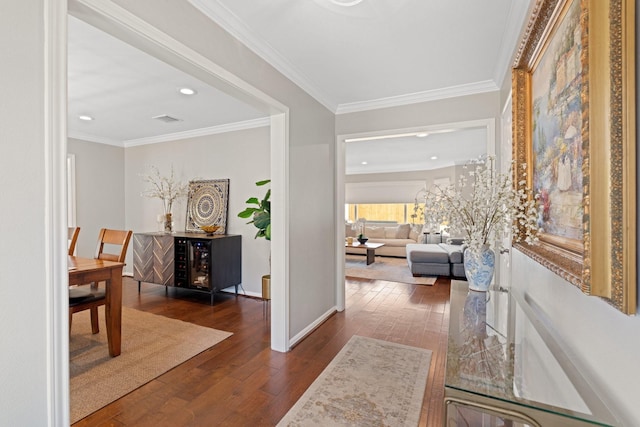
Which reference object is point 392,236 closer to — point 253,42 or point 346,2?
point 253,42

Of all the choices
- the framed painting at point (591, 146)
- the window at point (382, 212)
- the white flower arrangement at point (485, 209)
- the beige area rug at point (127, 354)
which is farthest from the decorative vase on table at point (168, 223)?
the window at point (382, 212)

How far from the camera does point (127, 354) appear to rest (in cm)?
261

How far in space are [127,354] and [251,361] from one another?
1090 mm

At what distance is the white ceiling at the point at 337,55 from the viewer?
74.2 inches

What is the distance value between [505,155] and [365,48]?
140 centimetres

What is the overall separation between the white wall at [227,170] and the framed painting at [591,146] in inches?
139

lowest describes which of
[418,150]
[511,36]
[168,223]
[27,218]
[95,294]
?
[95,294]

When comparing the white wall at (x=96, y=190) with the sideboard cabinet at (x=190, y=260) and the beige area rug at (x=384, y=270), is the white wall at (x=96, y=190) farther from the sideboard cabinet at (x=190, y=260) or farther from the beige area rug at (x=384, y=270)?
the beige area rug at (x=384, y=270)

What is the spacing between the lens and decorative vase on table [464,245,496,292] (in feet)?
5.72

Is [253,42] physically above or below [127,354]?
above

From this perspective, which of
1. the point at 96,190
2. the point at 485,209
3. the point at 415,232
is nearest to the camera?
the point at 485,209

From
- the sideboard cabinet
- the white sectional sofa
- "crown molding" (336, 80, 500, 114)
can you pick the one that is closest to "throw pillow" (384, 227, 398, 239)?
the white sectional sofa

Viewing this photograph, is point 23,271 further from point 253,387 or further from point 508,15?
point 508,15

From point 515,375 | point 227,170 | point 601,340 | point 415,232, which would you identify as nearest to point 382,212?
point 415,232
